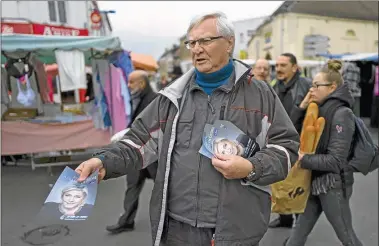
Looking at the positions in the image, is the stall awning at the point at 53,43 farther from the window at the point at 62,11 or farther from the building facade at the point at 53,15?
the window at the point at 62,11

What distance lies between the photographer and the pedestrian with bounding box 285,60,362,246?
2.56 metres

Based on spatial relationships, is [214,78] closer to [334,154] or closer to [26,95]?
[334,154]

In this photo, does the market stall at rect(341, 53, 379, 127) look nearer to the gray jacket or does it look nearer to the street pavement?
A: the street pavement

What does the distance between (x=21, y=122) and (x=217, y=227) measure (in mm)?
5948

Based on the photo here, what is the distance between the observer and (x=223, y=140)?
1.56m

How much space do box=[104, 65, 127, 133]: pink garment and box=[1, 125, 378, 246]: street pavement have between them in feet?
4.46

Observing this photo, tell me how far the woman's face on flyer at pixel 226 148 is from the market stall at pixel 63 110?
5115mm

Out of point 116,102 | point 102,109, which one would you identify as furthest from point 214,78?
point 102,109

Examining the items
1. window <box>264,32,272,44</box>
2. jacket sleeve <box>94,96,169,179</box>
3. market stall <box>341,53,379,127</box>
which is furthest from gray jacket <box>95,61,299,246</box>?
window <box>264,32,272,44</box>

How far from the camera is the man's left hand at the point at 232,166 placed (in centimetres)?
147

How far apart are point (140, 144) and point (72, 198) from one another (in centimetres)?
43

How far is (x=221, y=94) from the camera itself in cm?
169

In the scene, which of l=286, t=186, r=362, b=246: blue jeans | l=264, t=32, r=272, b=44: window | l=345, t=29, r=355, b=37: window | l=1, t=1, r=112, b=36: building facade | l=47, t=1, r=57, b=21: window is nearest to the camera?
l=286, t=186, r=362, b=246: blue jeans

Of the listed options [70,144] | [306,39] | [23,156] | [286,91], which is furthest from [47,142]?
[306,39]
